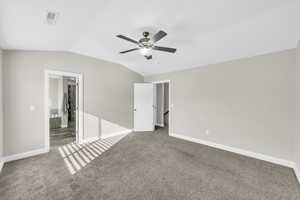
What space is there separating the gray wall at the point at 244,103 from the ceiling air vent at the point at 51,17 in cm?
362

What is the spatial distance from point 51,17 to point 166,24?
1853 millimetres

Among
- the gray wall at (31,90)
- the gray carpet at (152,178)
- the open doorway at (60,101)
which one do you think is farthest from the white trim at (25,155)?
the open doorway at (60,101)

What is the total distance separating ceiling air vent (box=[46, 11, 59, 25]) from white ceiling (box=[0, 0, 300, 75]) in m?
0.07

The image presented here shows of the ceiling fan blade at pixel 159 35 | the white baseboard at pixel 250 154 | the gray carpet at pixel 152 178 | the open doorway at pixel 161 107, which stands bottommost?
the gray carpet at pixel 152 178

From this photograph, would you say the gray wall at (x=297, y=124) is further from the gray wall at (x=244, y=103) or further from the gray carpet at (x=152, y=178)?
the gray carpet at (x=152, y=178)

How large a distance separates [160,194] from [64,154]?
8.54 feet

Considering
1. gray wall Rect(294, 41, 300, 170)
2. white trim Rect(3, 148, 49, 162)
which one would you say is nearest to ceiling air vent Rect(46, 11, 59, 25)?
white trim Rect(3, 148, 49, 162)

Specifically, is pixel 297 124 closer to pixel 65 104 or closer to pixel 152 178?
pixel 152 178

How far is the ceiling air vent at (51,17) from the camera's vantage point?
6.27 ft

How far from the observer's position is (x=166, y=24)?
94.7 inches

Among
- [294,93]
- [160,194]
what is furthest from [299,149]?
[160,194]

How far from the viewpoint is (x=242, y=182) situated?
7.06 ft

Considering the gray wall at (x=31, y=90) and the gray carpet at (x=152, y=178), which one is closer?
the gray carpet at (x=152, y=178)

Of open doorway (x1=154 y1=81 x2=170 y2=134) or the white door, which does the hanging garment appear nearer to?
the white door
